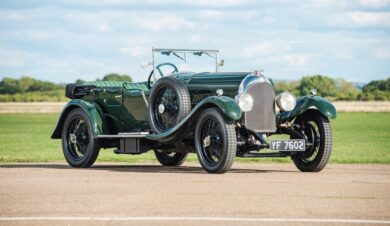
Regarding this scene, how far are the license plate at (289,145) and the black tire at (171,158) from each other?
3.37 metres

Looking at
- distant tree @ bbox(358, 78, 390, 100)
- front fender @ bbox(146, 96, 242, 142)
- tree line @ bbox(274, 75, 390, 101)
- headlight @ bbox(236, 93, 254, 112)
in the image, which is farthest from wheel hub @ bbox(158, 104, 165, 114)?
distant tree @ bbox(358, 78, 390, 100)

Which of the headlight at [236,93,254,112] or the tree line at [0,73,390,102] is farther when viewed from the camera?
the tree line at [0,73,390,102]

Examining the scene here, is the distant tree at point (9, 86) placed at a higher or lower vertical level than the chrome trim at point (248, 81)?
lower

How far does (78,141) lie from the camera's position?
15234 mm

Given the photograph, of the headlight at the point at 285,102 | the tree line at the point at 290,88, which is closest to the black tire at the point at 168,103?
the headlight at the point at 285,102

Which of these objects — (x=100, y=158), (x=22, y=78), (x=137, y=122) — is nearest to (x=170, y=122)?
(x=137, y=122)

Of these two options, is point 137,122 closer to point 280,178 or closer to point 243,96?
point 243,96

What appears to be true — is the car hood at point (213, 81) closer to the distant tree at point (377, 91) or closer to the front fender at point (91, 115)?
the front fender at point (91, 115)

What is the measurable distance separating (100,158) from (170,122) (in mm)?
4659

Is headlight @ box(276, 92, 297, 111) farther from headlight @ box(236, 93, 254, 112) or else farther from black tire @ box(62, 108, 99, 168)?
black tire @ box(62, 108, 99, 168)

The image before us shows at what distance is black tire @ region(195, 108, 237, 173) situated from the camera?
12258 millimetres

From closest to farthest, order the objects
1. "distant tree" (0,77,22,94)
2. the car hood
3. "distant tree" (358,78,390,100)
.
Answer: the car hood → "distant tree" (358,78,390,100) → "distant tree" (0,77,22,94)

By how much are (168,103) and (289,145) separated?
2205 millimetres

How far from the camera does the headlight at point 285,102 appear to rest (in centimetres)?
1338
